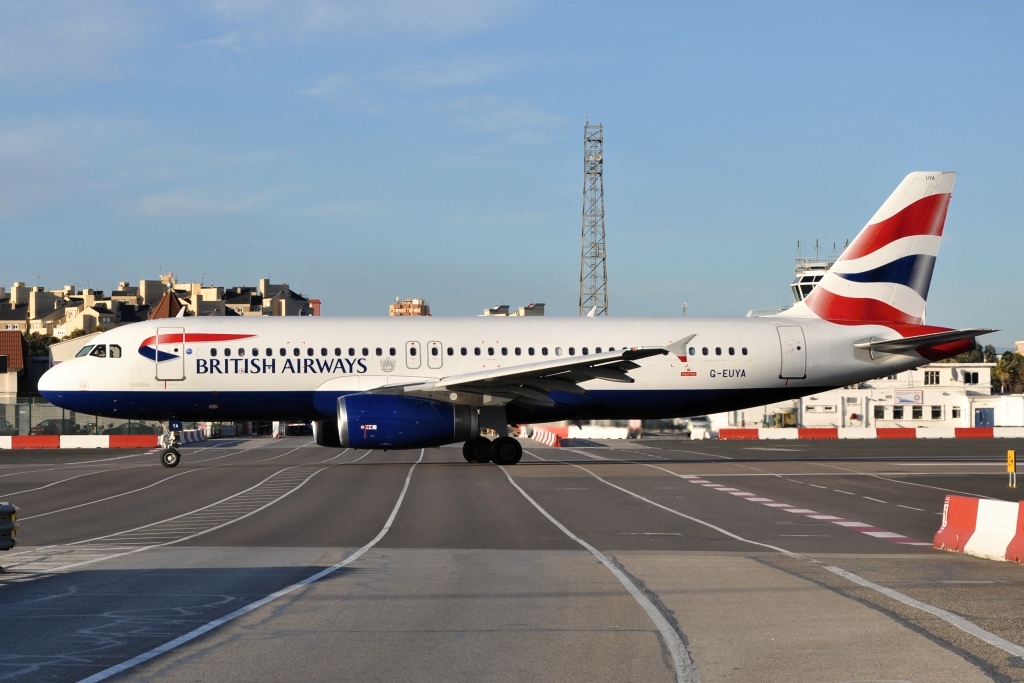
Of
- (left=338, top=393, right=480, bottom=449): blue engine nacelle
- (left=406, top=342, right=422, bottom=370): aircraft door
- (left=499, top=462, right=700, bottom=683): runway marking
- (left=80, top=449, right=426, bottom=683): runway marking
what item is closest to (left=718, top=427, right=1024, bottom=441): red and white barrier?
(left=406, top=342, right=422, bottom=370): aircraft door

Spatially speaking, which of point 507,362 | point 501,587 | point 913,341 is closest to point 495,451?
point 507,362

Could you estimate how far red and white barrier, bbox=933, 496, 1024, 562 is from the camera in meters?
15.5

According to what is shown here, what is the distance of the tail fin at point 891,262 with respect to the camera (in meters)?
41.0

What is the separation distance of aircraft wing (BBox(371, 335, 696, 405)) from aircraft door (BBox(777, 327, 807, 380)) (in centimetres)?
498

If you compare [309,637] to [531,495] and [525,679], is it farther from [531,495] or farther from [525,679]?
[531,495]

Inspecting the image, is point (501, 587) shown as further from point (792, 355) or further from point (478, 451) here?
point (792, 355)

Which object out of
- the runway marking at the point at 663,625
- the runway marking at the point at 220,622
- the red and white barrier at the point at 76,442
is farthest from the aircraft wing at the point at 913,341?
the red and white barrier at the point at 76,442

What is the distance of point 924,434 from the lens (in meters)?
73.6

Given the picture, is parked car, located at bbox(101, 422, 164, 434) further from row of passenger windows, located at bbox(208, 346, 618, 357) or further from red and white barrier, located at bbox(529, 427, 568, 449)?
row of passenger windows, located at bbox(208, 346, 618, 357)

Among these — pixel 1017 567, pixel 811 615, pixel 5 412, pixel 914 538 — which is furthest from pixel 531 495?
pixel 5 412

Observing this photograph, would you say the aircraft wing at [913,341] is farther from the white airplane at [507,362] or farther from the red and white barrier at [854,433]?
the red and white barrier at [854,433]

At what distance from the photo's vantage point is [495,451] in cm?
3816

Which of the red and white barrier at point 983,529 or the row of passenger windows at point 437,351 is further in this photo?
the row of passenger windows at point 437,351

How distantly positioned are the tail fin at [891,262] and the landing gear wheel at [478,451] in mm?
11774
